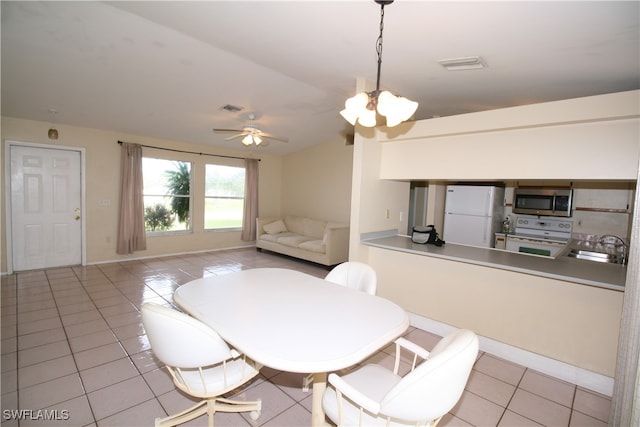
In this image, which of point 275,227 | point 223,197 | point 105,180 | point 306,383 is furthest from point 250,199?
point 306,383

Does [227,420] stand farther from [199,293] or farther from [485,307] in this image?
[485,307]

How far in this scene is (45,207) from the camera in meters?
4.73

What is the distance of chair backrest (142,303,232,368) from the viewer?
137 cm

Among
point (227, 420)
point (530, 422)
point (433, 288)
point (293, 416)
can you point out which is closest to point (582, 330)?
point (530, 422)

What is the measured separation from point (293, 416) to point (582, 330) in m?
2.34

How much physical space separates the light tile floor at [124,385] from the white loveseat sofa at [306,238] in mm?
2544

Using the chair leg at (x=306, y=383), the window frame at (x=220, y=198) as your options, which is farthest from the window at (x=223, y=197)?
the chair leg at (x=306, y=383)

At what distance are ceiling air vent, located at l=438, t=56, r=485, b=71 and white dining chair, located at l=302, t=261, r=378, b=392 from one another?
1.83 m

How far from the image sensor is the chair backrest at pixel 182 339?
4.49ft

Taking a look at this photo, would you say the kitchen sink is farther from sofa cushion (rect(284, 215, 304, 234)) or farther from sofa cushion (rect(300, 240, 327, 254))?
sofa cushion (rect(284, 215, 304, 234))

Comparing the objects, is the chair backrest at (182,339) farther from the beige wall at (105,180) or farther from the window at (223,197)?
the window at (223,197)

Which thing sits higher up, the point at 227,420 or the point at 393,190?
the point at 393,190

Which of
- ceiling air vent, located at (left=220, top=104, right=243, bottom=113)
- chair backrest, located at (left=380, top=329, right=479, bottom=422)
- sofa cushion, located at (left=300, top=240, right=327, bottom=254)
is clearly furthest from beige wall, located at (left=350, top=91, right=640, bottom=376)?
ceiling air vent, located at (left=220, top=104, right=243, bottom=113)

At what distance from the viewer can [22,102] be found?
3.96 metres
